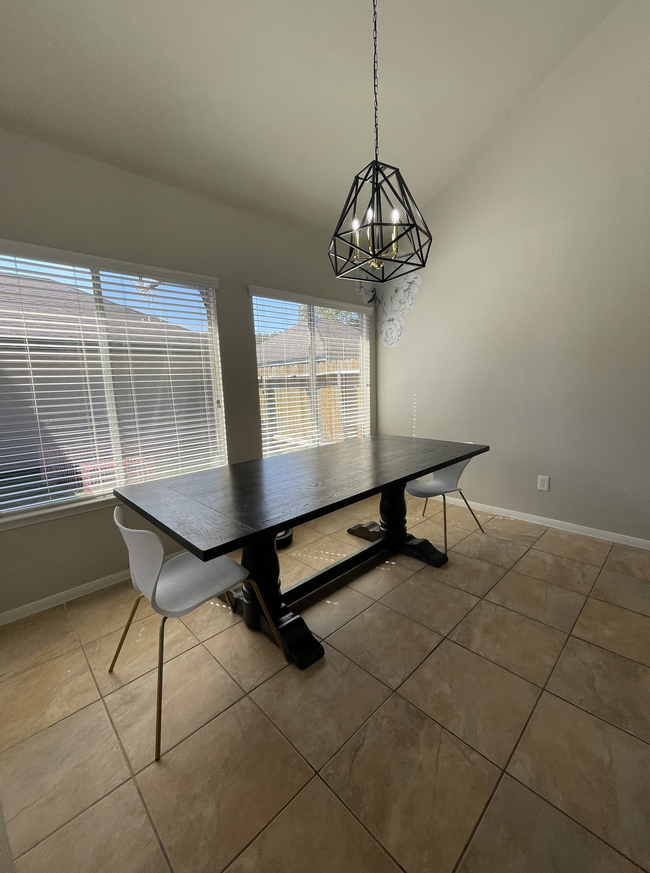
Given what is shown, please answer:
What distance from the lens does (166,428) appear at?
2510mm

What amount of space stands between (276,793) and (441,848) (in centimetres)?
49

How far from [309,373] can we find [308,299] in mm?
678

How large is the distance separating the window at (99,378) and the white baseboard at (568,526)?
8.30 feet

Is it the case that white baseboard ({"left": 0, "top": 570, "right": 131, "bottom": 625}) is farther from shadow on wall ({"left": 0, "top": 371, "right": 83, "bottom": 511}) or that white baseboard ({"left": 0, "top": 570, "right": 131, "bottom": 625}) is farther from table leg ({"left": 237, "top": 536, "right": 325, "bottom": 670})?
table leg ({"left": 237, "top": 536, "right": 325, "bottom": 670})

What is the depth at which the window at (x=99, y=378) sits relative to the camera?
1.92 meters

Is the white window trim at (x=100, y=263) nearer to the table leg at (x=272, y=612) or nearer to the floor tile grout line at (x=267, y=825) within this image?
the table leg at (x=272, y=612)

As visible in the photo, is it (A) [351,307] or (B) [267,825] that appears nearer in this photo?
(B) [267,825]

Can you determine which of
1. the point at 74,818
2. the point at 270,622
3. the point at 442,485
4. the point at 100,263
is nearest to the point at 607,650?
the point at 442,485

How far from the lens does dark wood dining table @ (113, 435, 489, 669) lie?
1.30m

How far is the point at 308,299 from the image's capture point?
3.26m

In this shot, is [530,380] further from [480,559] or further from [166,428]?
[166,428]

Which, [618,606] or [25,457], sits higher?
[25,457]

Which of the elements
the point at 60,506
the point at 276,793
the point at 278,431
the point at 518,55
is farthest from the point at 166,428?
the point at 518,55

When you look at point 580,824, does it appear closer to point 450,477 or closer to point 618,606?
point 618,606
